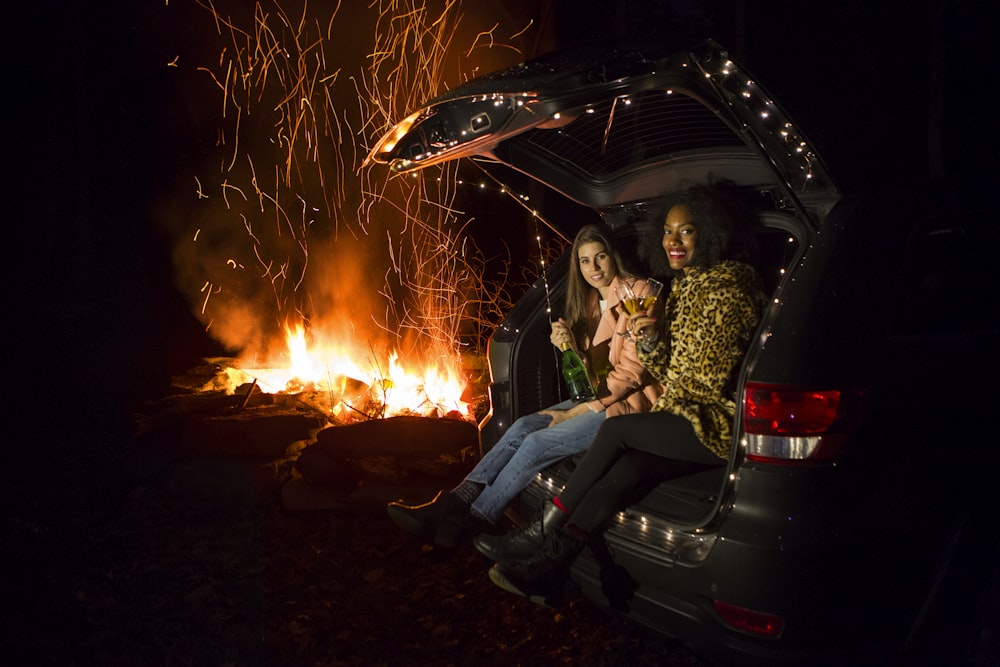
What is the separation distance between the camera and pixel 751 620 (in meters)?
2.76

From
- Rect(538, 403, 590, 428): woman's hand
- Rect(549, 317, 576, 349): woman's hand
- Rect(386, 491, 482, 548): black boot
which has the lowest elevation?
Rect(386, 491, 482, 548): black boot

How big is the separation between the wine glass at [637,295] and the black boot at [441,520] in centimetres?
132

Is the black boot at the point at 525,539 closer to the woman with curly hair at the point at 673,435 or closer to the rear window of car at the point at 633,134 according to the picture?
the woman with curly hair at the point at 673,435

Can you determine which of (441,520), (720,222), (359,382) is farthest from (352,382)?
(720,222)

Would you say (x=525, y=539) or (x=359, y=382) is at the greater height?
(x=359, y=382)

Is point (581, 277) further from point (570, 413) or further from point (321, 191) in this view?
point (321, 191)

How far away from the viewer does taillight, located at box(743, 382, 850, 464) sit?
2.71m

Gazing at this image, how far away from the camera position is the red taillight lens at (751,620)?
272 cm

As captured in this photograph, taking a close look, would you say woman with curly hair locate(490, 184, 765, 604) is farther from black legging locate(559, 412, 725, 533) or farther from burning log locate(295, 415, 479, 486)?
burning log locate(295, 415, 479, 486)

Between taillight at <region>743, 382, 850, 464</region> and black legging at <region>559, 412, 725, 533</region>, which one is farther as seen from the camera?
black legging at <region>559, 412, 725, 533</region>

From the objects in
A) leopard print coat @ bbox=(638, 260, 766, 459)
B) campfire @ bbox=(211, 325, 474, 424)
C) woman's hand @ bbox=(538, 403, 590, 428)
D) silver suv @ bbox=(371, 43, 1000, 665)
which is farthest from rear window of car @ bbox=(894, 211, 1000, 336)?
campfire @ bbox=(211, 325, 474, 424)

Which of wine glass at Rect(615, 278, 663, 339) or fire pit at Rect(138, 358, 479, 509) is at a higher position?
wine glass at Rect(615, 278, 663, 339)

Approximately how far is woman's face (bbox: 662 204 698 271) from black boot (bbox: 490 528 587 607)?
148cm

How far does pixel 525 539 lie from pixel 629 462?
682 millimetres
